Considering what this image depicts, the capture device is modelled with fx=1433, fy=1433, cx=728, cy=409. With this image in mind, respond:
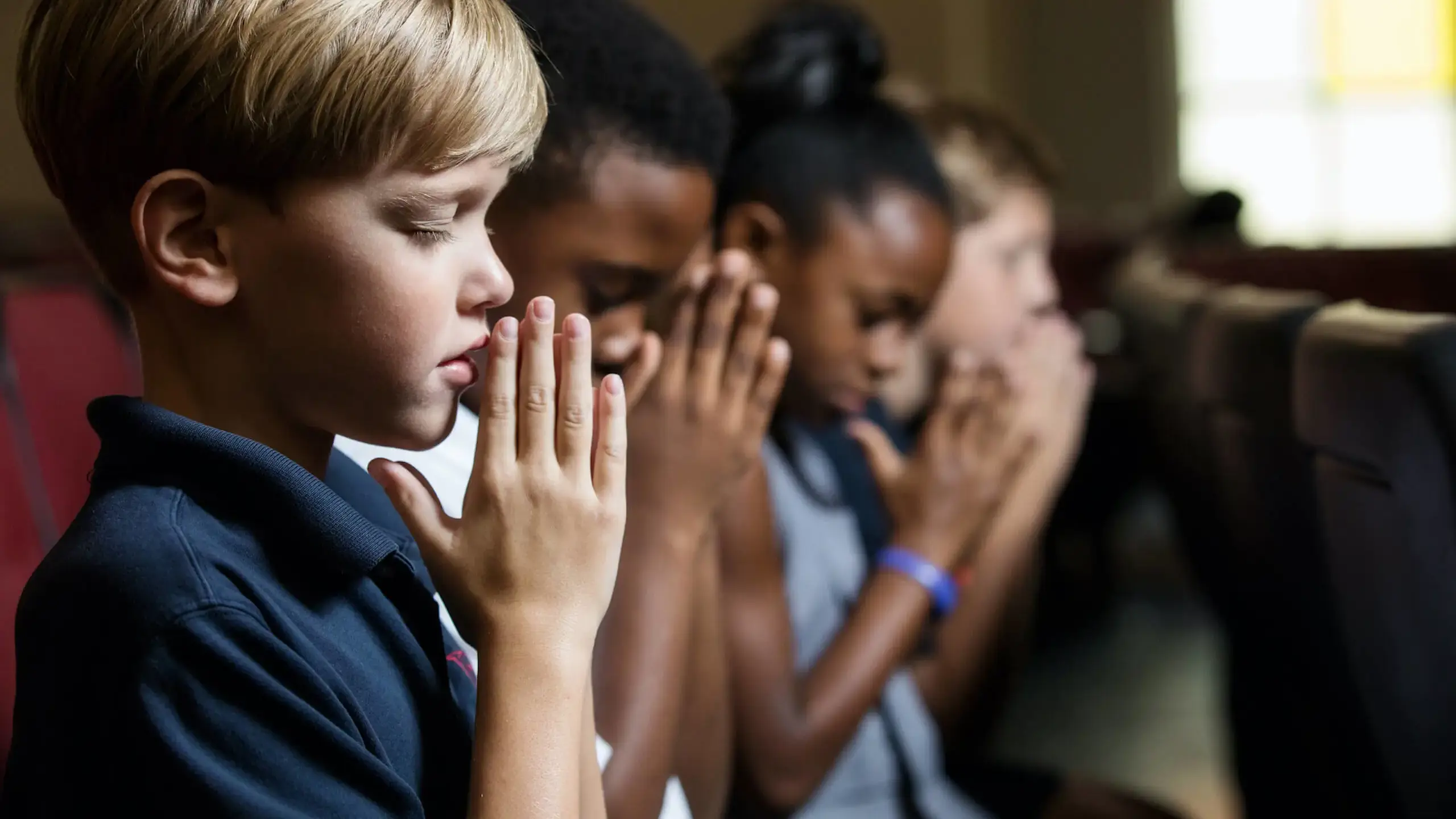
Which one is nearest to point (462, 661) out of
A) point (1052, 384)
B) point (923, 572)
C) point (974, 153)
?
point (923, 572)

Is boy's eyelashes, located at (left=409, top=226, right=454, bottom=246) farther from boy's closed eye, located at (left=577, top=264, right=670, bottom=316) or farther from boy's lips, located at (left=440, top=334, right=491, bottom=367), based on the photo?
boy's closed eye, located at (left=577, top=264, right=670, bottom=316)

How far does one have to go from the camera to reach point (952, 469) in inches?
46.5

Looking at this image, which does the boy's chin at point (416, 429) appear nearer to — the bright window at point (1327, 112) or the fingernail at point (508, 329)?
the fingernail at point (508, 329)

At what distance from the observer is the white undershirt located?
607 millimetres

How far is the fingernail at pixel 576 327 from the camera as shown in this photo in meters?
0.55

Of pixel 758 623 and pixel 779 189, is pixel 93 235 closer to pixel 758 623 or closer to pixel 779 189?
pixel 758 623

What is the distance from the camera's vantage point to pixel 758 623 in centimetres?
95

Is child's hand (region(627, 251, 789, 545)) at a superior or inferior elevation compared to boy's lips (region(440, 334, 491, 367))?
inferior

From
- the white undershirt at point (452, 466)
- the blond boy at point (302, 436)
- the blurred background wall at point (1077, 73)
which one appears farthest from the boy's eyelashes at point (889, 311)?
the blurred background wall at point (1077, 73)

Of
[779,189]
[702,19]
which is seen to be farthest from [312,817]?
[702,19]

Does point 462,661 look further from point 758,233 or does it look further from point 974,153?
point 974,153

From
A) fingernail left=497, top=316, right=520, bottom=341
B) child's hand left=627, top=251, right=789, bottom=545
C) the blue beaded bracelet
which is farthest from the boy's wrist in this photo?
the blue beaded bracelet

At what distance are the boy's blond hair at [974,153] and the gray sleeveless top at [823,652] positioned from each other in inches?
23.1

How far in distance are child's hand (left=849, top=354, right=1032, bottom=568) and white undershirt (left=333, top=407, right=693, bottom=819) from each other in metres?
0.42
